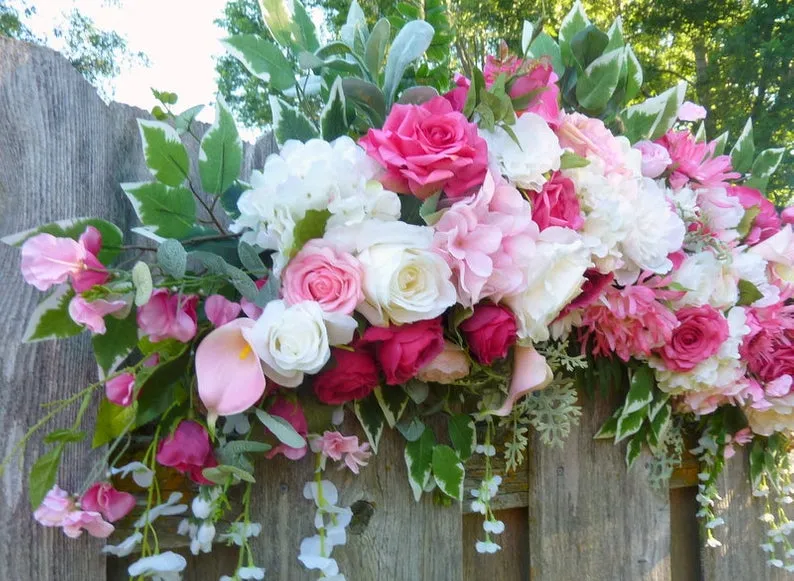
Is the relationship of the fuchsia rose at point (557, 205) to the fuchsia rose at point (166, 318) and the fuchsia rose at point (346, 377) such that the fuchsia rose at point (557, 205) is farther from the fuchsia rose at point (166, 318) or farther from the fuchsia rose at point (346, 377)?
the fuchsia rose at point (166, 318)

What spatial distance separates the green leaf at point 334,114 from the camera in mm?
863

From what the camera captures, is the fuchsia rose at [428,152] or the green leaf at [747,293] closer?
the fuchsia rose at [428,152]

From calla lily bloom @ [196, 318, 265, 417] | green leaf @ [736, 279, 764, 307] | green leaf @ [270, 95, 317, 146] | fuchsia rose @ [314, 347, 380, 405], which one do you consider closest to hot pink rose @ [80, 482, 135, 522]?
calla lily bloom @ [196, 318, 265, 417]

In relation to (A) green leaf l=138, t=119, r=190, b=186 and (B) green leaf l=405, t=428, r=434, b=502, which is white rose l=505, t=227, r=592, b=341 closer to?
(B) green leaf l=405, t=428, r=434, b=502

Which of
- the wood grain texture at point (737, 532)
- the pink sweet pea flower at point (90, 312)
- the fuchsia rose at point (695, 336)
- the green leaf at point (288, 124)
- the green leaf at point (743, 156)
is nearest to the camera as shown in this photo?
the pink sweet pea flower at point (90, 312)

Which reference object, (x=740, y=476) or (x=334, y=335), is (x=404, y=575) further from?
(x=740, y=476)

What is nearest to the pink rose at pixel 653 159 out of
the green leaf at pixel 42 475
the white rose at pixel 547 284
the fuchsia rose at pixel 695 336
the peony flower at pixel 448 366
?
the fuchsia rose at pixel 695 336

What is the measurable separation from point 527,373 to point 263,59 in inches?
23.2

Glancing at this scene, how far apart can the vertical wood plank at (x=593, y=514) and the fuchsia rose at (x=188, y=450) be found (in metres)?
0.56

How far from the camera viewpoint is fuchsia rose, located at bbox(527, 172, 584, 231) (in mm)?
859

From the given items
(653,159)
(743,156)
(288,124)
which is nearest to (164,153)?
(288,124)

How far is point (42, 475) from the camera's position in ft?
2.34

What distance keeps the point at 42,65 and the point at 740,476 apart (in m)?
1.41

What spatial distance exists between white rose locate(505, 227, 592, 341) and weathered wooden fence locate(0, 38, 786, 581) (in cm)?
28
